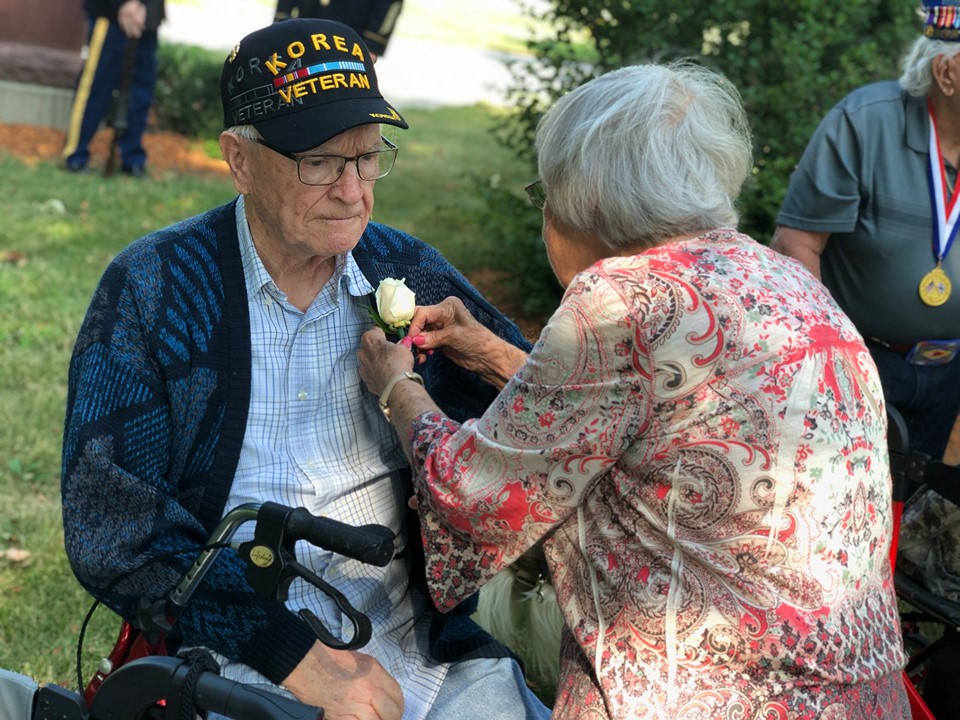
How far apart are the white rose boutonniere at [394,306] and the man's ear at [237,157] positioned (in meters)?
0.38

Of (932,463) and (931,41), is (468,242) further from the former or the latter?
(932,463)

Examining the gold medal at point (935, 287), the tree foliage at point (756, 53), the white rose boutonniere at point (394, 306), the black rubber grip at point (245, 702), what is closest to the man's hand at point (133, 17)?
the tree foliage at point (756, 53)

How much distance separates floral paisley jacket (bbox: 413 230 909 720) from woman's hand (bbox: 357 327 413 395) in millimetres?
389

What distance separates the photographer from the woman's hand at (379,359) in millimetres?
2490

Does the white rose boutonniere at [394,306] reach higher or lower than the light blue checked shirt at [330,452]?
higher

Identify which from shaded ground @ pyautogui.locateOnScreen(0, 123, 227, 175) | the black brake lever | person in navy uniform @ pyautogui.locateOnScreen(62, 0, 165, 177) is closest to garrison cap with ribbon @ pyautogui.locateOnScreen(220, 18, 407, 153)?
the black brake lever

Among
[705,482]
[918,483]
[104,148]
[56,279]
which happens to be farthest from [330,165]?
[104,148]

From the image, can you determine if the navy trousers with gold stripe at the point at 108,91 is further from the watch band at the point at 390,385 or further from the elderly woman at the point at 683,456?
the elderly woman at the point at 683,456

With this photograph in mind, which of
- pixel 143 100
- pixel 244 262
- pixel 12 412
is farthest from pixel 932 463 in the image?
pixel 143 100

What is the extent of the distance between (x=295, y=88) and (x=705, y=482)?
1148 mm

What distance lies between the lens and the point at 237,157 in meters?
2.51

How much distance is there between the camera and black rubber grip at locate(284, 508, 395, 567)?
6.05 feet

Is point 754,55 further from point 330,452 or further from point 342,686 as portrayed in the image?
point 342,686

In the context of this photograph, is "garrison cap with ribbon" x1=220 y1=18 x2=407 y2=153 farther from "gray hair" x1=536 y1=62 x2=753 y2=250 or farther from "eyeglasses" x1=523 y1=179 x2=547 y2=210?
"gray hair" x1=536 y1=62 x2=753 y2=250
